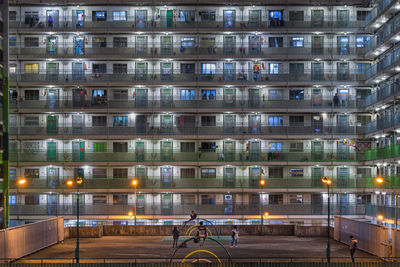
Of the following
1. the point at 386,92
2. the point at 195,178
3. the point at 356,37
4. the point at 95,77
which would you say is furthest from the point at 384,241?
the point at 95,77

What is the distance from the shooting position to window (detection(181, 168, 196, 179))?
217ft

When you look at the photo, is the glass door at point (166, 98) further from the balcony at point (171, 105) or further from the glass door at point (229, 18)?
the glass door at point (229, 18)

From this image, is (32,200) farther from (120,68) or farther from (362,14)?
(362,14)

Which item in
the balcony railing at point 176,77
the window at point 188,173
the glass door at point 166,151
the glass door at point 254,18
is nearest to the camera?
the glass door at point 166,151

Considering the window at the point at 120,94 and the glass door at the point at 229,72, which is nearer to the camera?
the glass door at the point at 229,72

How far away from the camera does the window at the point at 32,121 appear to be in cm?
6650

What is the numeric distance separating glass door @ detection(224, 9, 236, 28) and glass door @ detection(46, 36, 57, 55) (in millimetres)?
19244

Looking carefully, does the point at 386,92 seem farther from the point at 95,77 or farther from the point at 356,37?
the point at 95,77

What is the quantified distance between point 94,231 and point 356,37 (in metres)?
36.4

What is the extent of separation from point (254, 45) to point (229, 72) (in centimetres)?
416

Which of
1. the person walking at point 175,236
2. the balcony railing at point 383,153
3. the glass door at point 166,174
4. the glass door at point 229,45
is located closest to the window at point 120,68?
the glass door at point 229,45

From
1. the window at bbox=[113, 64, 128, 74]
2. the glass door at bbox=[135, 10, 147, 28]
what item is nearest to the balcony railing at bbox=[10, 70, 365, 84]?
the window at bbox=[113, 64, 128, 74]

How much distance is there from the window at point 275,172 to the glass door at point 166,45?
1737cm

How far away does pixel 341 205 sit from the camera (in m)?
64.1
